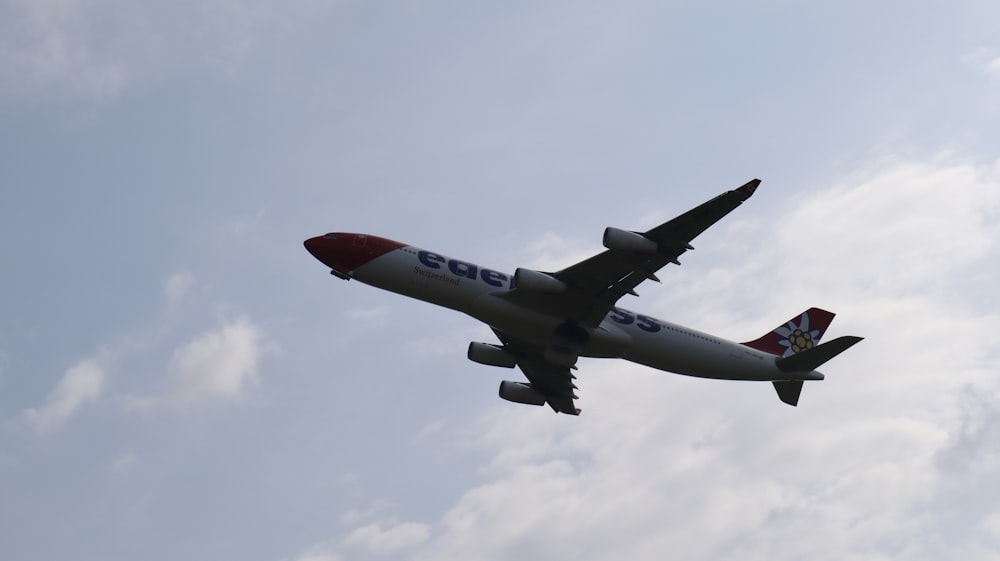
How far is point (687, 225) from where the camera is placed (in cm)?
4594

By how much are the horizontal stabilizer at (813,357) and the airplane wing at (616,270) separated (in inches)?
429

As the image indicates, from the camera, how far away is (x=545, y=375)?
2419 inches

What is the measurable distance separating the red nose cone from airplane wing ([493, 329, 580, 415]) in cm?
985

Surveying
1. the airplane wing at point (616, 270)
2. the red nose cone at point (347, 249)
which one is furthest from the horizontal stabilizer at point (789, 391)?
the red nose cone at point (347, 249)

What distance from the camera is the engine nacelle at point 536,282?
49.5 metres

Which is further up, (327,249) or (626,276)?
(327,249)

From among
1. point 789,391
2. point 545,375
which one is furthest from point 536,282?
point 789,391

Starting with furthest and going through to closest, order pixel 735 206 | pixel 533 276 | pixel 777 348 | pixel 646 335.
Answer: pixel 777 348 < pixel 646 335 < pixel 533 276 < pixel 735 206

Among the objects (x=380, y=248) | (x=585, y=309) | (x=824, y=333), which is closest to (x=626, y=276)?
(x=585, y=309)

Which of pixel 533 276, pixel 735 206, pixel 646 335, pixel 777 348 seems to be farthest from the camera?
pixel 777 348

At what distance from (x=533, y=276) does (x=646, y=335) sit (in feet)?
24.6

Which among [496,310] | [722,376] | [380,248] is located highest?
[380,248]

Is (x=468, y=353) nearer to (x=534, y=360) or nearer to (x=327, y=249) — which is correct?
(x=534, y=360)

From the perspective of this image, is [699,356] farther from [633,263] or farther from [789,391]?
[633,263]
